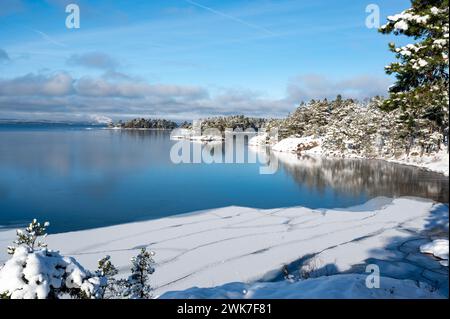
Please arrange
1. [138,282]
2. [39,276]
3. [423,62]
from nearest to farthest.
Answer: [39,276], [138,282], [423,62]

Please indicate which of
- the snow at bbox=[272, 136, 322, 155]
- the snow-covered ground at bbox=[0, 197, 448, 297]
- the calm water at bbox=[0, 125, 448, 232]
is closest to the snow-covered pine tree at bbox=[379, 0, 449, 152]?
the snow-covered ground at bbox=[0, 197, 448, 297]

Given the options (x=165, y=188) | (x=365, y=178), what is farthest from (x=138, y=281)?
(x=365, y=178)

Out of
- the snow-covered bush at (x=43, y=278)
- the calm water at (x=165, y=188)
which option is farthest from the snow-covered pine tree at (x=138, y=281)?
the calm water at (x=165, y=188)

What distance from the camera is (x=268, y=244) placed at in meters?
18.5

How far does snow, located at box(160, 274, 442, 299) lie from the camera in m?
8.29

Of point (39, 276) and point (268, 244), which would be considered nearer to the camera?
point (39, 276)

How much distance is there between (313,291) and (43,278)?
18.5 feet

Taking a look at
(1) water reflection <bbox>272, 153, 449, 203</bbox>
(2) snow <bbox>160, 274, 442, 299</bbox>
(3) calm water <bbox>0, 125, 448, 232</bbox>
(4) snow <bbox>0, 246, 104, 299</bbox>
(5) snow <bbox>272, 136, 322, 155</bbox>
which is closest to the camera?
(4) snow <bbox>0, 246, 104, 299</bbox>

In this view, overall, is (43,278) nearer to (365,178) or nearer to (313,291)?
(313,291)

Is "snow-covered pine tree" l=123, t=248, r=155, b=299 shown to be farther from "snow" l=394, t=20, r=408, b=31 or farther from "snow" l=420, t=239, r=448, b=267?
"snow" l=420, t=239, r=448, b=267

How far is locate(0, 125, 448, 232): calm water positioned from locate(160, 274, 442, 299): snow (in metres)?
11.7
